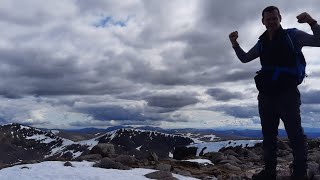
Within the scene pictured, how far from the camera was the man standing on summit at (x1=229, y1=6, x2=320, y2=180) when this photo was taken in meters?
8.77

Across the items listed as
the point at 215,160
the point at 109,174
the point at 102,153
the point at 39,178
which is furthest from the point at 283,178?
the point at 102,153

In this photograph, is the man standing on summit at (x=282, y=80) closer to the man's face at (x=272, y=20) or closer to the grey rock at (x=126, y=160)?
the man's face at (x=272, y=20)

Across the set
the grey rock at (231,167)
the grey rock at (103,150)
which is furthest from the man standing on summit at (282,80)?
the grey rock at (103,150)

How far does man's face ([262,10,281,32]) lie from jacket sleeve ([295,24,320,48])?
489mm

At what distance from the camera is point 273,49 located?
355 inches

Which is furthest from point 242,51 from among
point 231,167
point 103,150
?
point 103,150

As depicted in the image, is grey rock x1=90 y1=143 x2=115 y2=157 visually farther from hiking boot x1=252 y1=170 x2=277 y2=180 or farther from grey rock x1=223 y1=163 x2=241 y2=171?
hiking boot x1=252 y1=170 x2=277 y2=180

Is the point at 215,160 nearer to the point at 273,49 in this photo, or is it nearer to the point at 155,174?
the point at 155,174

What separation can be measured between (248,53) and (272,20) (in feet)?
3.52

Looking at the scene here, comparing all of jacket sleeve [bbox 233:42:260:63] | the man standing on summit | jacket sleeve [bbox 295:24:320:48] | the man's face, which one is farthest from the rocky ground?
the man's face

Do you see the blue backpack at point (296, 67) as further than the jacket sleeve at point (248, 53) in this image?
No

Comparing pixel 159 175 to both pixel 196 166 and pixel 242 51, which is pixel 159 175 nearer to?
pixel 242 51

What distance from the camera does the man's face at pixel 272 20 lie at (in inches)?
352

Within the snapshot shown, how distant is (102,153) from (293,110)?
40.7 ft
